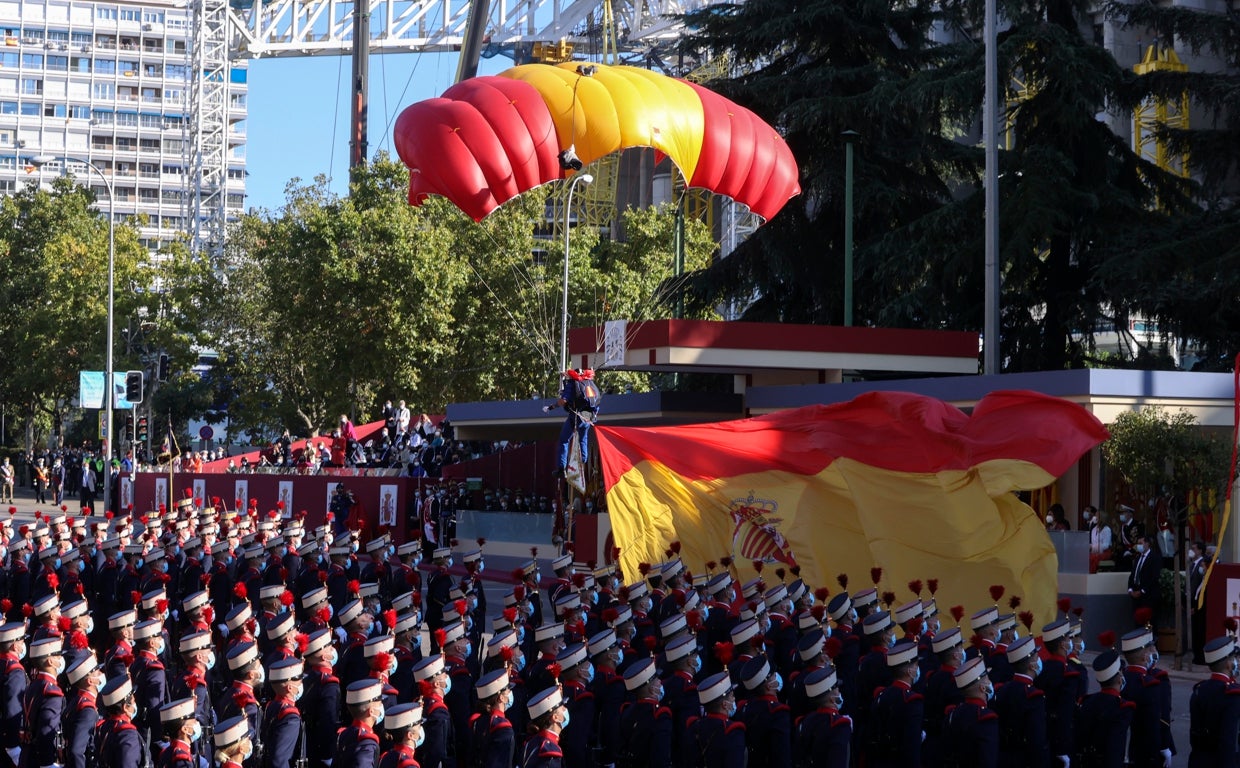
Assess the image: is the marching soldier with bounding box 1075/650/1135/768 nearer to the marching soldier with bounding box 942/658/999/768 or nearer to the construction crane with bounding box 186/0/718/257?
the marching soldier with bounding box 942/658/999/768

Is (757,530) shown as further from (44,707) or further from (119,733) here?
(119,733)

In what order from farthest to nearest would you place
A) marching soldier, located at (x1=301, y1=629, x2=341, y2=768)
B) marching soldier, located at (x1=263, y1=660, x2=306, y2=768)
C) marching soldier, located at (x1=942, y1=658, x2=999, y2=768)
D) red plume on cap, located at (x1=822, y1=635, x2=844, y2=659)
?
red plume on cap, located at (x1=822, y1=635, x2=844, y2=659) < marching soldier, located at (x1=301, y1=629, x2=341, y2=768) < marching soldier, located at (x1=942, y1=658, x2=999, y2=768) < marching soldier, located at (x1=263, y1=660, x2=306, y2=768)

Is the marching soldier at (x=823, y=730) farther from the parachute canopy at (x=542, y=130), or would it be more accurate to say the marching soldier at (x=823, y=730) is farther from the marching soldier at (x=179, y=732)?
the parachute canopy at (x=542, y=130)

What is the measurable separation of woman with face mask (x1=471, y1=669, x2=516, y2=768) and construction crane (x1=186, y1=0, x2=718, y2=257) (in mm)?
59880

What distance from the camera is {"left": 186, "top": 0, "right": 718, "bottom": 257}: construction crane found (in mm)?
73750

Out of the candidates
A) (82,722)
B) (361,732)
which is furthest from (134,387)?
(361,732)

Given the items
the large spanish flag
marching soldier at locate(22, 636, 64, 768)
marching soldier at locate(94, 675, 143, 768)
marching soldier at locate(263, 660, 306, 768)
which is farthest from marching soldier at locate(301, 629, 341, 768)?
the large spanish flag

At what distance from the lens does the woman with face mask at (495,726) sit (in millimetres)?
9984

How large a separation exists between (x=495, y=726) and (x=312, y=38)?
82085 mm

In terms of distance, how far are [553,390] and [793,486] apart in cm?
3012

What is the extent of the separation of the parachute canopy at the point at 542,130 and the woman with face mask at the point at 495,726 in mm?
14883

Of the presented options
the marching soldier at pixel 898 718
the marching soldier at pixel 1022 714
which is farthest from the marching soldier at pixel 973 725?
the marching soldier at pixel 1022 714

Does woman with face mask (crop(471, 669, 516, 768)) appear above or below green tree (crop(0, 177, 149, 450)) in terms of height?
below

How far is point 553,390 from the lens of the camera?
50.4m
